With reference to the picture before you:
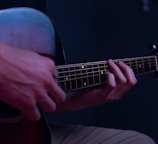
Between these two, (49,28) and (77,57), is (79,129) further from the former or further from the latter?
(77,57)

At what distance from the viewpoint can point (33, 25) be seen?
3.01 feet

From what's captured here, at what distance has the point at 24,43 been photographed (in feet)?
2.87

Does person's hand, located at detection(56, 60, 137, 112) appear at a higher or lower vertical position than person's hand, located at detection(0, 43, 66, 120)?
lower

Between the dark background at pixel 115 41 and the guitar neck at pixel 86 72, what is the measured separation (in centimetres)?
52

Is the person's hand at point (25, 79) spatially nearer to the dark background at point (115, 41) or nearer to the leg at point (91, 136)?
the leg at point (91, 136)

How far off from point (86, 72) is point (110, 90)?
13 cm

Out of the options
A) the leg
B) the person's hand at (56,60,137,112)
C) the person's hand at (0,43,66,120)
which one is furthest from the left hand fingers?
the person's hand at (0,43,66,120)

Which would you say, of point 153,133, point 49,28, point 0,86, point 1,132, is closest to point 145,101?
point 153,133

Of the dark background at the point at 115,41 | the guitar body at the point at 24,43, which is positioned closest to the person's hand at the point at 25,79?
the guitar body at the point at 24,43

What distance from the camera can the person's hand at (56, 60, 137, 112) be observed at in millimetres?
967

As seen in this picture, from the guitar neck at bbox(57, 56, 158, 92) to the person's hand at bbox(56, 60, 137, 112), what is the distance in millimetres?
24

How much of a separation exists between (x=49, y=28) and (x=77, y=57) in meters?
0.70

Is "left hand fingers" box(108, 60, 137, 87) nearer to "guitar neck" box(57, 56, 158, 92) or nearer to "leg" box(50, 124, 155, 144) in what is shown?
A: "guitar neck" box(57, 56, 158, 92)

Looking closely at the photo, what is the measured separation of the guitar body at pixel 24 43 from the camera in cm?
83
